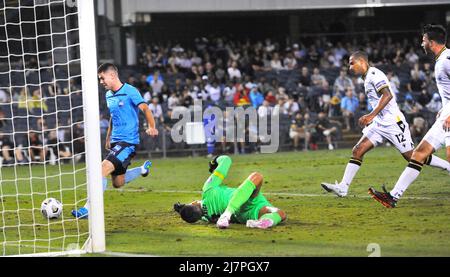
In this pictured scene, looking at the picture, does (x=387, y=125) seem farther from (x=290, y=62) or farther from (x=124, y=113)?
(x=290, y=62)

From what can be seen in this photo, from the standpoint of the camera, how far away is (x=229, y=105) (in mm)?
24891

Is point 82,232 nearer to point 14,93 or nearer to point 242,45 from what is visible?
point 14,93

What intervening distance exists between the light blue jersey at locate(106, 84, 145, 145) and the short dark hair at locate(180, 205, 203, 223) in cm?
211

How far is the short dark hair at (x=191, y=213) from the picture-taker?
10094 millimetres

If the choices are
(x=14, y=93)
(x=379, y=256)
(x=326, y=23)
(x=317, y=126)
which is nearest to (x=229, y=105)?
(x=317, y=126)

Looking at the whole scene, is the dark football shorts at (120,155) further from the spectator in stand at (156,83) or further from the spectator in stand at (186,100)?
the spectator in stand at (156,83)

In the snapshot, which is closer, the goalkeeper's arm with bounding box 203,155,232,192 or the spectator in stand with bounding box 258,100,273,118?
the goalkeeper's arm with bounding box 203,155,232,192

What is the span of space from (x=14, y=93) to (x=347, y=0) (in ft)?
39.3

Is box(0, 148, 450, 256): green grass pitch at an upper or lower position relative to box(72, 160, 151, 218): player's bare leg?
lower

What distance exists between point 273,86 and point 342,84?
6.95 ft

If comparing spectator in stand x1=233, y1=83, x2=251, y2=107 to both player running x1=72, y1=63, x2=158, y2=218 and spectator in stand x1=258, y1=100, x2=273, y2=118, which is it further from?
player running x1=72, y1=63, x2=158, y2=218

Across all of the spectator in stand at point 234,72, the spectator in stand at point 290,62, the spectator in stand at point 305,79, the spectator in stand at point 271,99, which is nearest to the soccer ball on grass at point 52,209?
the spectator in stand at point 271,99

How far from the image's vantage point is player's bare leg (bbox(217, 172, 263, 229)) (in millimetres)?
9672

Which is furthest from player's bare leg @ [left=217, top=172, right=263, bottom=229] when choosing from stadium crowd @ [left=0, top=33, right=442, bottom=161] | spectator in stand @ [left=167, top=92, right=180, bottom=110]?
spectator in stand @ [left=167, top=92, right=180, bottom=110]
